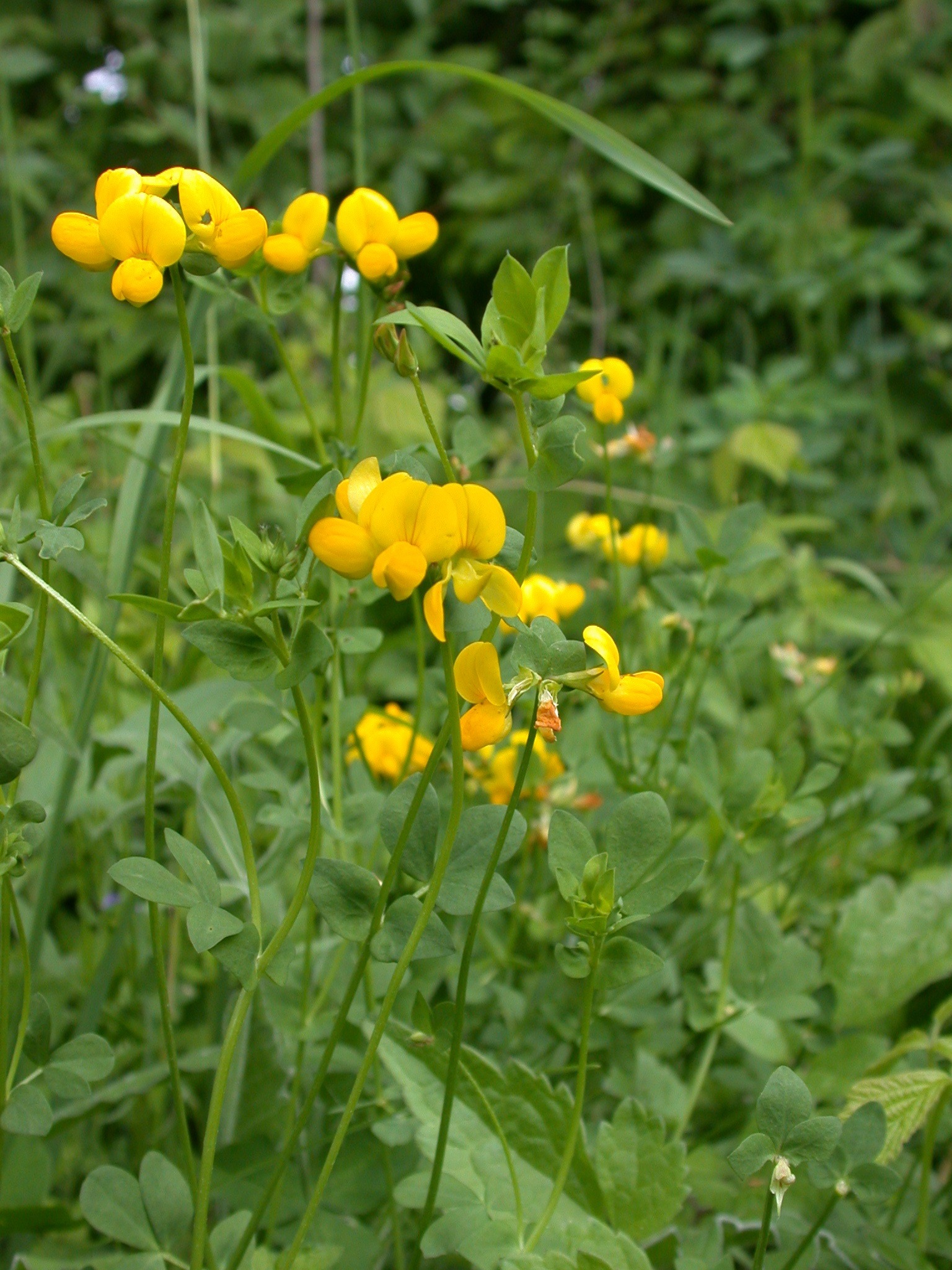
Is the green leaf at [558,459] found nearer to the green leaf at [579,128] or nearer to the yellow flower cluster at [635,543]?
the green leaf at [579,128]

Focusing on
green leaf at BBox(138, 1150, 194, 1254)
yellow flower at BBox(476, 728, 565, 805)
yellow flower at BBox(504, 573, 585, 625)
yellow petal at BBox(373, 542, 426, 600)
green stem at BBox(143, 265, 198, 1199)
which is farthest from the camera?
yellow flower at BBox(476, 728, 565, 805)

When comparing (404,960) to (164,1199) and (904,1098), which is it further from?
(904,1098)

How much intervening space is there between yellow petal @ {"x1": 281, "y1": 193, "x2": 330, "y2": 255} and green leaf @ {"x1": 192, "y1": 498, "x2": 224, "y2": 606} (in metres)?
0.20

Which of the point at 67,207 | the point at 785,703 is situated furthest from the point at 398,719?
the point at 67,207

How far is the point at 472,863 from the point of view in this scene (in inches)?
23.2

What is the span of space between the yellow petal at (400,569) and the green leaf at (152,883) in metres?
0.20

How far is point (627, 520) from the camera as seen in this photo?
6.56ft

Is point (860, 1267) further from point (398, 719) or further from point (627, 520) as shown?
point (627, 520)

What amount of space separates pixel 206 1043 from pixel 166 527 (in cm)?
58

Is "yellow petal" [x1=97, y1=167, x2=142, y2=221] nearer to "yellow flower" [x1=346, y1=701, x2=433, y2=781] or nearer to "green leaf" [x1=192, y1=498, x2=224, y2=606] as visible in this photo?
"green leaf" [x1=192, y1=498, x2=224, y2=606]

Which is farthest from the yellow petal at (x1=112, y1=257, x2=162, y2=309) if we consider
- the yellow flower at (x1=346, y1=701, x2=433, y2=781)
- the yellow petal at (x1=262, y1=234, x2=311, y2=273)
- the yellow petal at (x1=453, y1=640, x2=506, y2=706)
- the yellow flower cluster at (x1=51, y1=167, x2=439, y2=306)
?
the yellow flower at (x1=346, y1=701, x2=433, y2=781)

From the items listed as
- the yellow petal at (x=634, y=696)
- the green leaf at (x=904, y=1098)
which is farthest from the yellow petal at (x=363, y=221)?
the green leaf at (x=904, y=1098)

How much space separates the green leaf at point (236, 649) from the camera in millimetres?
527

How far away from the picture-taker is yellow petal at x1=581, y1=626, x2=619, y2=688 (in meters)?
0.51
